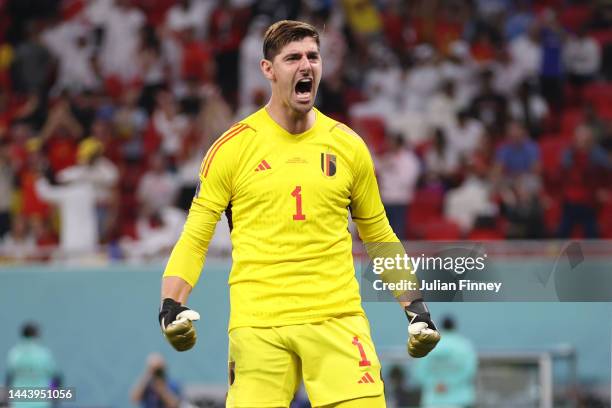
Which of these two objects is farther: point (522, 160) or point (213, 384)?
point (522, 160)

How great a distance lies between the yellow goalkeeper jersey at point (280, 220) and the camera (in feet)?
18.7

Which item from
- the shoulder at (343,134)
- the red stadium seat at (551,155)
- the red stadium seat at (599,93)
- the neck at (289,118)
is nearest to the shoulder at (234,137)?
the neck at (289,118)

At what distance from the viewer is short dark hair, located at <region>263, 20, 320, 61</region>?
5742mm

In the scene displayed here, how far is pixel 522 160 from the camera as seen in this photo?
14.3m

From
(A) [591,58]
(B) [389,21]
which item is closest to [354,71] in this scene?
(B) [389,21]

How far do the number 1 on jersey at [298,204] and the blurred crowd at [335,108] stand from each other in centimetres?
749

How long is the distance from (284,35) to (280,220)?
2.50ft

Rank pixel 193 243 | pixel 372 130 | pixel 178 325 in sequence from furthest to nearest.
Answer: pixel 372 130
pixel 193 243
pixel 178 325

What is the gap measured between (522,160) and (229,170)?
890cm

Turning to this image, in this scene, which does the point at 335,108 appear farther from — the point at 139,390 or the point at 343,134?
the point at 343,134

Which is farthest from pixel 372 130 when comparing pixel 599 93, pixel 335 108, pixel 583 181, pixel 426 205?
pixel 599 93

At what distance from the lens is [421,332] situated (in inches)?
224

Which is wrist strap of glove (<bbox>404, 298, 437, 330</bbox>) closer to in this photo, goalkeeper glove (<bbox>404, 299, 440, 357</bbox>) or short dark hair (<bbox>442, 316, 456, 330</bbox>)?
goalkeeper glove (<bbox>404, 299, 440, 357</bbox>)

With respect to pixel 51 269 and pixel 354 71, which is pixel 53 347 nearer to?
pixel 51 269
